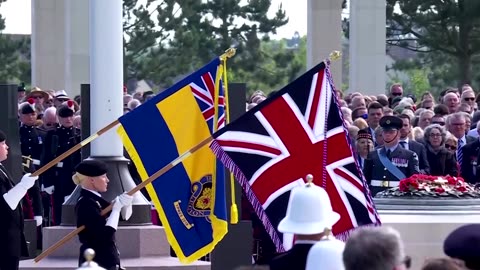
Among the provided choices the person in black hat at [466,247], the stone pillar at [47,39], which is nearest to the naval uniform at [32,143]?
→ the person in black hat at [466,247]

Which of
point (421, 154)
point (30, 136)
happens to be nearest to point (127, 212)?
point (421, 154)

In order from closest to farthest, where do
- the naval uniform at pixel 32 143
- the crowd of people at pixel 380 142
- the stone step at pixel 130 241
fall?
the stone step at pixel 130 241 < the crowd of people at pixel 380 142 < the naval uniform at pixel 32 143

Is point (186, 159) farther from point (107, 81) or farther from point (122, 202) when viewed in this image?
point (107, 81)

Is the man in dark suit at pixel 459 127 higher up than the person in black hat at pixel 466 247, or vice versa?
the man in dark suit at pixel 459 127

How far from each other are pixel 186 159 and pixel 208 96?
2.20 ft

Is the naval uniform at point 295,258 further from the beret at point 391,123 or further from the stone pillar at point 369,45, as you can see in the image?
the stone pillar at point 369,45

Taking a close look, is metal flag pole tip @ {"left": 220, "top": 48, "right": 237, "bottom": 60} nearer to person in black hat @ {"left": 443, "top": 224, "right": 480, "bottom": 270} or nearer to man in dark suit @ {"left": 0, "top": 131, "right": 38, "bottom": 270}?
man in dark suit @ {"left": 0, "top": 131, "right": 38, "bottom": 270}

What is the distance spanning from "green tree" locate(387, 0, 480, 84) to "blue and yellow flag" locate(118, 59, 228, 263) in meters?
29.3

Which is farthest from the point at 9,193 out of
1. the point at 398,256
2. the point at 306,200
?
the point at 398,256

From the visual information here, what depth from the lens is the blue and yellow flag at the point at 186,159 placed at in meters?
12.8

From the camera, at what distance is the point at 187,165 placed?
42.2 feet

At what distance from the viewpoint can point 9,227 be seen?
12953 mm

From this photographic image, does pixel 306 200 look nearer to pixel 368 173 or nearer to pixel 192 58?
pixel 368 173

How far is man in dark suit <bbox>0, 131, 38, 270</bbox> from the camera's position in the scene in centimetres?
1279
